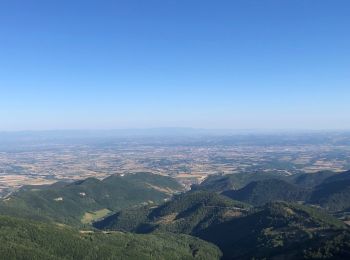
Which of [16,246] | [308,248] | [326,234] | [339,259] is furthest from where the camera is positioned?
[326,234]

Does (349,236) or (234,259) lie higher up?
(349,236)

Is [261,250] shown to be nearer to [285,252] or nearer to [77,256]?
[285,252]

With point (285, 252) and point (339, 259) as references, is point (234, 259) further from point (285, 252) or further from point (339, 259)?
point (339, 259)

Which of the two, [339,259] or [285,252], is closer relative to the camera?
[339,259]

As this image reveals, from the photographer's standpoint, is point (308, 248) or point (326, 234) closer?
point (308, 248)

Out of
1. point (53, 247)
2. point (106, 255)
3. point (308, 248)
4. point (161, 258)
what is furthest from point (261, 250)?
point (53, 247)

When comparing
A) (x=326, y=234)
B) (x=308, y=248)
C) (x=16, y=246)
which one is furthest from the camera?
(x=326, y=234)

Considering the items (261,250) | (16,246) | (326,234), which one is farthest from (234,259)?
(16,246)

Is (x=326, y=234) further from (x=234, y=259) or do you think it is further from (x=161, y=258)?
(x=161, y=258)

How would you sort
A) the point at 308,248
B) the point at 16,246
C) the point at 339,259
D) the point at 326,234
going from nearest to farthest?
the point at 339,259, the point at 308,248, the point at 16,246, the point at 326,234
